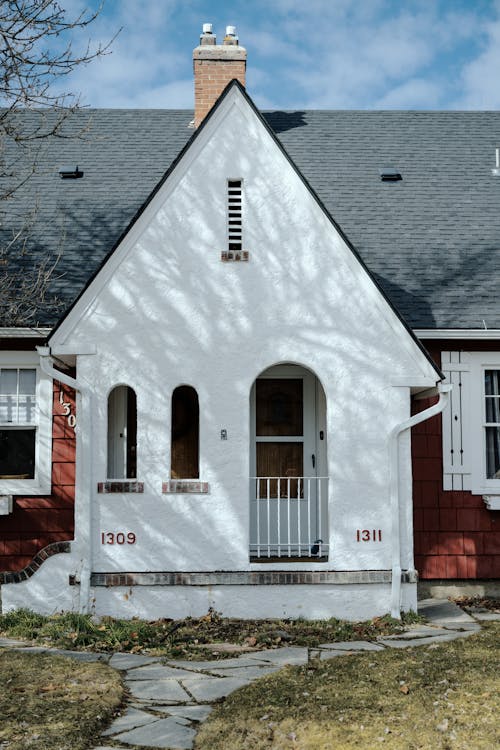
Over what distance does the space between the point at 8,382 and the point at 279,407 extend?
3.61 m

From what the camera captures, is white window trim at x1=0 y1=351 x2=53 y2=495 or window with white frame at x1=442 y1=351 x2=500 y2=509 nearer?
white window trim at x1=0 y1=351 x2=53 y2=495

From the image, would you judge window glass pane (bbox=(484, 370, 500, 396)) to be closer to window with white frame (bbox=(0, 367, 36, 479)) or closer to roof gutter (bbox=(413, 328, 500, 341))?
roof gutter (bbox=(413, 328, 500, 341))

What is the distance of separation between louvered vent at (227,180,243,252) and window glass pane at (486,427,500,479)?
4384 mm

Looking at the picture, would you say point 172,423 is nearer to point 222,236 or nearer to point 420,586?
point 222,236

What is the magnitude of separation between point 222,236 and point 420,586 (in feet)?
17.4

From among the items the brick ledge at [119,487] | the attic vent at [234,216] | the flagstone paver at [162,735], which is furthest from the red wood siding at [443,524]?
the flagstone paver at [162,735]

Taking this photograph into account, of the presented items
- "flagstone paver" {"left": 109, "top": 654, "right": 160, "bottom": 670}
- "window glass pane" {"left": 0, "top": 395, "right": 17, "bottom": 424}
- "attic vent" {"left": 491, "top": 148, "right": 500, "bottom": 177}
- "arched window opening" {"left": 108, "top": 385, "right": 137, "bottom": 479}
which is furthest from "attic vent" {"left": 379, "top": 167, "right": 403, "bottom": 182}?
"flagstone paver" {"left": 109, "top": 654, "right": 160, "bottom": 670}

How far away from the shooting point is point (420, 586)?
1123 centimetres

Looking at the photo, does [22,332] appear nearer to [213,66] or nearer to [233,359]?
[233,359]

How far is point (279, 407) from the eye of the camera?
11258 millimetres

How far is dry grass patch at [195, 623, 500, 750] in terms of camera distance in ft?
18.1

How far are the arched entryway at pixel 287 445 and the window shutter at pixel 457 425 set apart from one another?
5.64 feet

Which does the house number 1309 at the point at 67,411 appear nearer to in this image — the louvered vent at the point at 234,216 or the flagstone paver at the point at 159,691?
the louvered vent at the point at 234,216

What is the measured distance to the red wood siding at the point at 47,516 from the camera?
35.8 feet
